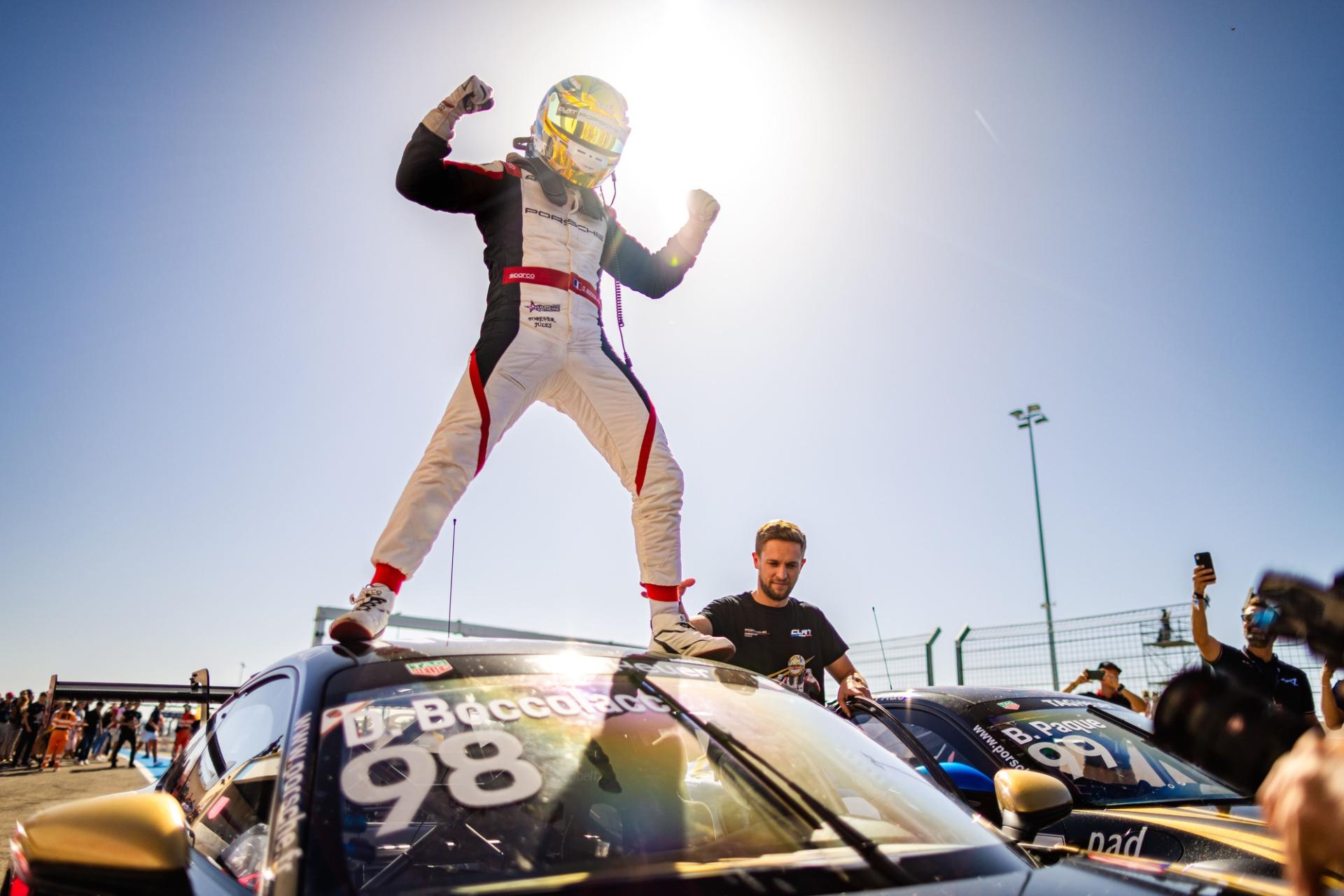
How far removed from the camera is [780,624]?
15.2 ft

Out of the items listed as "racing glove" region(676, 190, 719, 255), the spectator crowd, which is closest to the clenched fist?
"racing glove" region(676, 190, 719, 255)

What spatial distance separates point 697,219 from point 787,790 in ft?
9.90

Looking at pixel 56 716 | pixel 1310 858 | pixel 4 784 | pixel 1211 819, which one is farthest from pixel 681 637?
pixel 56 716

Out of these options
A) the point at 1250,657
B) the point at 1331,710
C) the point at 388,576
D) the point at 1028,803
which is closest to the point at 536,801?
the point at 1028,803

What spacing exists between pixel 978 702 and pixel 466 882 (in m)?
2.90

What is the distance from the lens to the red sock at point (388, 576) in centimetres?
284

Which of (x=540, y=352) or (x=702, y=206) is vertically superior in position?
(x=702, y=206)

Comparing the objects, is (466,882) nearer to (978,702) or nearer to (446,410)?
(446,410)

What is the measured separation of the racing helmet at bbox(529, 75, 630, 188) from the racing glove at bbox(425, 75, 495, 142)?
1.32 ft

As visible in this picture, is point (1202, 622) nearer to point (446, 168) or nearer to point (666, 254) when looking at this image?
point (666, 254)

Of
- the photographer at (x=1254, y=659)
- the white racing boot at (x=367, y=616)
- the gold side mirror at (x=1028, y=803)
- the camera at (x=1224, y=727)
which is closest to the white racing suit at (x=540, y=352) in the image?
the white racing boot at (x=367, y=616)

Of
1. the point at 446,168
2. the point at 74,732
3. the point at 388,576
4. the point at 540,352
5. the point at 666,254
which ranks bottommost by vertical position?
the point at 74,732

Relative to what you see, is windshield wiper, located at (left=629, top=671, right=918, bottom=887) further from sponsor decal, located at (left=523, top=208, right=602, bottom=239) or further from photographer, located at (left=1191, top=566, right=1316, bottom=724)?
photographer, located at (left=1191, top=566, right=1316, bottom=724)

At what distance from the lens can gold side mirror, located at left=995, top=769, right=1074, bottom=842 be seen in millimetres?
1893
